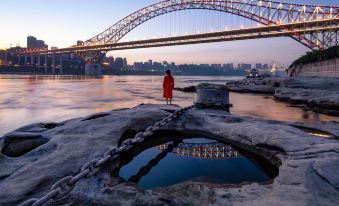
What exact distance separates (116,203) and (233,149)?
209 cm

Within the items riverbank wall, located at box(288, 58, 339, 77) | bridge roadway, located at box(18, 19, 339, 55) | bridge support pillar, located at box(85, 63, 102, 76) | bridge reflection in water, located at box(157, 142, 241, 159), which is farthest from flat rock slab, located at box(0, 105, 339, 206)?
bridge support pillar, located at box(85, 63, 102, 76)

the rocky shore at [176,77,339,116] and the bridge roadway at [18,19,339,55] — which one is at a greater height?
the bridge roadway at [18,19,339,55]

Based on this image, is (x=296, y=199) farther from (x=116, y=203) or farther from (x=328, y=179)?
(x=116, y=203)

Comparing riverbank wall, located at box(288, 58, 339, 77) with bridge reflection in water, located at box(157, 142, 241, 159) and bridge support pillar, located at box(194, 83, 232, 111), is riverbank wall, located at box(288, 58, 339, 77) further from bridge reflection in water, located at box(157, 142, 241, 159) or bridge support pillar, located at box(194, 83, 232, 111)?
bridge reflection in water, located at box(157, 142, 241, 159)

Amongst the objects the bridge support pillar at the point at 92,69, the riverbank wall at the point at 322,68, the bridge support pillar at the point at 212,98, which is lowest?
the bridge support pillar at the point at 212,98

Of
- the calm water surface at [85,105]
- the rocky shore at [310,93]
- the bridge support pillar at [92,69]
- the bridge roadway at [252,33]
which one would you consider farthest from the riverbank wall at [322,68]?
the bridge support pillar at [92,69]

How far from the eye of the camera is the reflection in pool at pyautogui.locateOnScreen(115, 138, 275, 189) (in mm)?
2658

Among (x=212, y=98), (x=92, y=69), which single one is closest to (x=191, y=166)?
(x=212, y=98)

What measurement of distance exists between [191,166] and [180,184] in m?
0.86

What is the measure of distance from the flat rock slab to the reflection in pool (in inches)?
8.9

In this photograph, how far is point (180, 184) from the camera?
2.17 meters

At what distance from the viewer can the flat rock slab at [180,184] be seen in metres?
1.81

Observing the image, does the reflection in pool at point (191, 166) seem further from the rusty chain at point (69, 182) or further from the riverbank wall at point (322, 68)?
the riverbank wall at point (322, 68)

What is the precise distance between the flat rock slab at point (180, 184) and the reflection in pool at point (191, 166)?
0.23m
